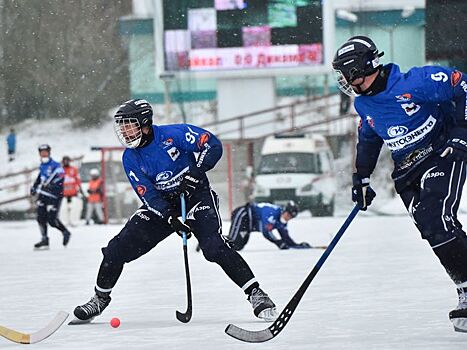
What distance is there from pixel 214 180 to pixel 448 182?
1292 centimetres

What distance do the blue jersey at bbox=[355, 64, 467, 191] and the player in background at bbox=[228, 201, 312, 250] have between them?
5.39 m

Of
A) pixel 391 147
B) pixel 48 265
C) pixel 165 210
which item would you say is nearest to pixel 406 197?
pixel 391 147

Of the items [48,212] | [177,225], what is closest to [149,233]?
[177,225]

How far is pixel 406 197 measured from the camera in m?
4.62

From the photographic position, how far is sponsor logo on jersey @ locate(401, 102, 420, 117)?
445 cm

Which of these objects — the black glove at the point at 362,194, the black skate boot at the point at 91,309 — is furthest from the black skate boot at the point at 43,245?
the black glove at the point at 362,194

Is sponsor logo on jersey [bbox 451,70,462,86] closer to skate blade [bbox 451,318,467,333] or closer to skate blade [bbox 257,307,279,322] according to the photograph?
skate blade [bbox 451,318,467,333]

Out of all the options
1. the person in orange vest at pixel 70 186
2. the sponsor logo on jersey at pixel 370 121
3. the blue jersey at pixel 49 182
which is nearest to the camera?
the sponsor logo on jersey at pixel 370 121

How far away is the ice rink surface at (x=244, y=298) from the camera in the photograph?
4.47m

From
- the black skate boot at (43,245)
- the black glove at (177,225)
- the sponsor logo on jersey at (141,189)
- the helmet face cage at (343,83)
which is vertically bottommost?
the black skate boot at (43,245)

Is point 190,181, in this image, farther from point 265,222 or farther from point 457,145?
point 265,222

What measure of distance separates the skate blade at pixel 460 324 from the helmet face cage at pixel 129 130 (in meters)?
1.60

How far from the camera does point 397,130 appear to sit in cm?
452

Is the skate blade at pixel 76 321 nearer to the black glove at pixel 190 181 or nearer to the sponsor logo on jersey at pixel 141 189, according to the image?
the sponsor logo on jersey at pixel 141 189
